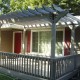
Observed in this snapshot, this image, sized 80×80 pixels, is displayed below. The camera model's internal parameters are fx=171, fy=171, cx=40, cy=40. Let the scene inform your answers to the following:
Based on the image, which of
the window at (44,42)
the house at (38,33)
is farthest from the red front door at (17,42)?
the window at (44,42)

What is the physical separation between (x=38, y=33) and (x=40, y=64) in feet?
18.2

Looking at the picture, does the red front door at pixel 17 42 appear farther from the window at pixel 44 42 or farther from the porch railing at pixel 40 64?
the porch railing at pixel 40 64

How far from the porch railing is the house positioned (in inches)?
46.2

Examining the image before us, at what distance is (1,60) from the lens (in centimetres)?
1062

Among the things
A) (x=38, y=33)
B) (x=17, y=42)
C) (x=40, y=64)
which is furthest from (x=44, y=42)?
(x=40, y=64)

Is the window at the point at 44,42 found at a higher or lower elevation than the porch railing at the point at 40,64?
higher

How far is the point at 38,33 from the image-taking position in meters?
14.4

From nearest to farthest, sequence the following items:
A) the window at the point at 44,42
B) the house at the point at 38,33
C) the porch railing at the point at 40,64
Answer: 1. the porch railing at the point at 40,64
2. the house at the point at 38,33
3. the window at the point at 44,42

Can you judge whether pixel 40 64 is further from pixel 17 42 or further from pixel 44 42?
pixel 17 42

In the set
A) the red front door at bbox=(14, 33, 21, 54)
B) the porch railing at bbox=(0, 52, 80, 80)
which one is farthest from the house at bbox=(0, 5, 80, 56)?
the porch railing at bbox=(0, 52, 80, 80)

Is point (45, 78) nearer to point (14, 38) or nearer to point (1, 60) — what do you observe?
point (1, 60)

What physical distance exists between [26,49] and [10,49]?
7.45 feet

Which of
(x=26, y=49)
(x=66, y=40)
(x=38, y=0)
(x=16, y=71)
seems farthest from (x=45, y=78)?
(x=38, y=0)

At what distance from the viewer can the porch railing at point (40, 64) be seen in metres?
7.78
